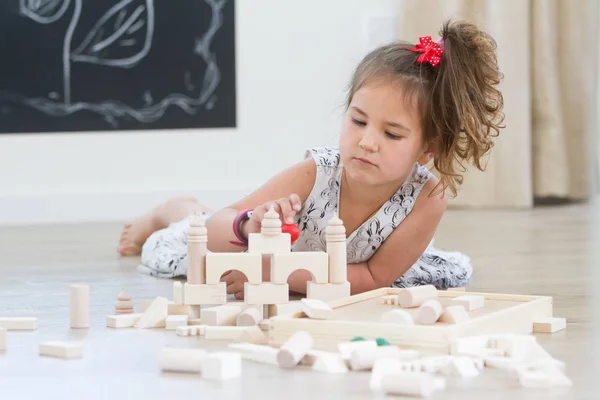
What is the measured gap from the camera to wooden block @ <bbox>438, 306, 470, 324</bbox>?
1.13 m

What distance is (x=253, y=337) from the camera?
45.1 inches

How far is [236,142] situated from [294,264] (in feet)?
5.48

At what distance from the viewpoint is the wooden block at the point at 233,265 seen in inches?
49.9

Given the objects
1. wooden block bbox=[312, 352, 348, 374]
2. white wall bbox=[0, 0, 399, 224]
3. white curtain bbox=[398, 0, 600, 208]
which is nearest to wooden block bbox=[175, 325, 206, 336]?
wooden block bbox=[312, 352, 348, 374]

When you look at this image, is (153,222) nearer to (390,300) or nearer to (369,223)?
(369,223)

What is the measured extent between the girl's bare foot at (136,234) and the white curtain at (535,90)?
1145mm

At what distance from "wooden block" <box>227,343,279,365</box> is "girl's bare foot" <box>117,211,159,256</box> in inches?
39.6

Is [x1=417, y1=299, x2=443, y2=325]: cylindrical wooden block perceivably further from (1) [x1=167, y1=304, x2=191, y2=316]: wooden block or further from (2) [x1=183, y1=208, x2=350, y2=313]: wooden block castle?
(1) [x1=167, y1=304, x2=191, y2=316]: wooden block

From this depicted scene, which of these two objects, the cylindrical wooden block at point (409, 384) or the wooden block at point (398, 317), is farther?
the wooden block at point (398, 317)

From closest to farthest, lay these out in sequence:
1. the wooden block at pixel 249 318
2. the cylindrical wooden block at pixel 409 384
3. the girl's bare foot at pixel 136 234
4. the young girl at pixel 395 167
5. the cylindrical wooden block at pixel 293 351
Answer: the cylindrical wooden block at pixel 409 384, the cylindrical wooden block at pixel 293 351, the wooden block at pixel 249 318, the young girl at pixel 395 167, the girl's bare foot at pixel 136 234

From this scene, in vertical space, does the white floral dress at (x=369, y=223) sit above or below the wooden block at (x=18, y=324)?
above

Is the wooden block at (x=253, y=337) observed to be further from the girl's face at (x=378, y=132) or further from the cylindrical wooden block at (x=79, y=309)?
the girl's face at (x=378, y=132)

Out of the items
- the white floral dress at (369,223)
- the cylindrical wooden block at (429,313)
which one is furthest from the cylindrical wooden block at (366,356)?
the white floral dress at (369,223)

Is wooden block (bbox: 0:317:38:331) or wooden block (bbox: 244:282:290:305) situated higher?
wooden block (bbox: 244:282:290:305)
